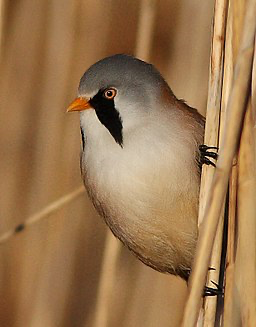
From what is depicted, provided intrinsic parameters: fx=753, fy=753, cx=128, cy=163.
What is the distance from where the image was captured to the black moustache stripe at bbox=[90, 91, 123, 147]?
1.78 meters

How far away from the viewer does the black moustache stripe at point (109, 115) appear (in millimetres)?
1776

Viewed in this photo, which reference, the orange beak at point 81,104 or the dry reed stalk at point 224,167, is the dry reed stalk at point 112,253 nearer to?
the orange beak at point 81,104

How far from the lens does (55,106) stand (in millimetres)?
2551

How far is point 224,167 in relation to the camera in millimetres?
1248

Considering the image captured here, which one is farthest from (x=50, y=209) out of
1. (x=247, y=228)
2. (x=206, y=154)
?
(x=247, y=228)

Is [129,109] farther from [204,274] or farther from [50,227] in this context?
[50,227]

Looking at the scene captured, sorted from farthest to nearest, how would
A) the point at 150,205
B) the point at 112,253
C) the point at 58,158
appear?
the point at 58,158 → the point at 112,253 → the point at 150,205

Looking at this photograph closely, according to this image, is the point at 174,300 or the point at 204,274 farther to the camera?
the point at 174,300

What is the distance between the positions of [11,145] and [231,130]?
162 centimetres

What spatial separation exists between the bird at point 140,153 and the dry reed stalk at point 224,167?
439 mm

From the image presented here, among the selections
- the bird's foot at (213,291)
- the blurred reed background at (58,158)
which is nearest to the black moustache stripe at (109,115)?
the bird's foot at (213,291)

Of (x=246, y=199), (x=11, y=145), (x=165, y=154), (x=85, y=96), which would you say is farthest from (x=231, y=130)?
(x=11, y=145)

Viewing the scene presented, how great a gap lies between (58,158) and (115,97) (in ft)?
2.54

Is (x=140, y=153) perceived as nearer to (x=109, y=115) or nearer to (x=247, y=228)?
(x=109, y=115)
